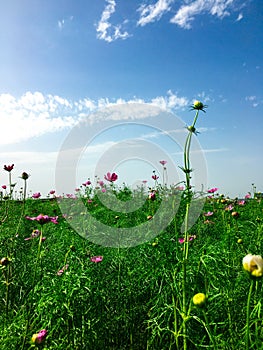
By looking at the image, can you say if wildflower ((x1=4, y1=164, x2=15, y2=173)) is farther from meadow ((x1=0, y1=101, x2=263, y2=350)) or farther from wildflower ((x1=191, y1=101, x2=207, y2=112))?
wildflower ((x1=191, y1=101, x2=207, y2=112))

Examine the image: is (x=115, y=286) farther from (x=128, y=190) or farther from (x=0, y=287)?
(x=128, y=190)

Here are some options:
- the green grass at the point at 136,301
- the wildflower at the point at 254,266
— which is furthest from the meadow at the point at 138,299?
the wildflower at the point at 254,266

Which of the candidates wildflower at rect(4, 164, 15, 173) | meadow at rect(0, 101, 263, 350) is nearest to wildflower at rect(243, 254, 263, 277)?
meadow at rect(0, 101, 263, 350)

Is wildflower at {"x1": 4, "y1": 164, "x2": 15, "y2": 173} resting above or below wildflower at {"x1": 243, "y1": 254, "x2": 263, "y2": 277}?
above

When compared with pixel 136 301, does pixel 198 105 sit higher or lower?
higher

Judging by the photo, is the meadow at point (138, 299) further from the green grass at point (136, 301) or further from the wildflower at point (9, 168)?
the wildflower at point (9, 168)

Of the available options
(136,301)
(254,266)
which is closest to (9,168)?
(136,301)

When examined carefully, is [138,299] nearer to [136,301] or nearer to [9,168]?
[136,301]

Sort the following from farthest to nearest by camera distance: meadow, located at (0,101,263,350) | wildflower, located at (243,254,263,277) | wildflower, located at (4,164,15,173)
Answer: wildflower, located at (4,164,15,173) → meadow, located at (0,101,263,350) → wildflower, located at (243,254,263,277)

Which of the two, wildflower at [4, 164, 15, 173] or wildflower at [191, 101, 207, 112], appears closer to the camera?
wildflower at [191, 101, 207, 112]

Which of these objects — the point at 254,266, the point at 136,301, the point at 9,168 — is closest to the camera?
the point at 254,266

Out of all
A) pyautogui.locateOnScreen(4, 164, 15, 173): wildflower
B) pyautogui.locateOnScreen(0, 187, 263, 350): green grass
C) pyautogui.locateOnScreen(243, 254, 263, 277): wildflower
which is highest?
pyautogui.locateOnScreen(4, 164, 15, 173): wildflower

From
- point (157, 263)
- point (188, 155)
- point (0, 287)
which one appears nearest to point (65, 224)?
point (0, 287)

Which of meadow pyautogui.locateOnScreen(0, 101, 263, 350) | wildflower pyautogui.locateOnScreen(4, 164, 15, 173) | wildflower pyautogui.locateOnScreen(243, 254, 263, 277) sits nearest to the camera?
wildflower pyautogui.locateOnScreen(243, 254, 263, 277)
